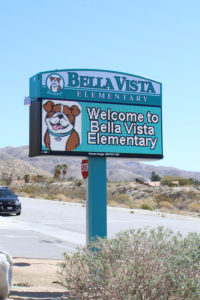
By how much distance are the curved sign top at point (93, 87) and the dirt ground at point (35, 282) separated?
3628 millimetres

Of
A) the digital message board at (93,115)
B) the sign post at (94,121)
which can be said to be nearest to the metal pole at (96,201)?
the sign post at (94,121)

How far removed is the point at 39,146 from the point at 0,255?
326cm

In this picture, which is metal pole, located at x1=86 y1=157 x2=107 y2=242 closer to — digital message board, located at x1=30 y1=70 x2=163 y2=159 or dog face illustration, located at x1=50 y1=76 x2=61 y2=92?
digital message board, located at x1=30 y1=70 x2=163 y2=159

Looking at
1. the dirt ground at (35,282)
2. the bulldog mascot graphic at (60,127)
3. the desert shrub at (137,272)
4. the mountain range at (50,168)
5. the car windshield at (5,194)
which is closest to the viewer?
the desert shrub at (137,272)

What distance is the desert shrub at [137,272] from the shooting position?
5.54 m

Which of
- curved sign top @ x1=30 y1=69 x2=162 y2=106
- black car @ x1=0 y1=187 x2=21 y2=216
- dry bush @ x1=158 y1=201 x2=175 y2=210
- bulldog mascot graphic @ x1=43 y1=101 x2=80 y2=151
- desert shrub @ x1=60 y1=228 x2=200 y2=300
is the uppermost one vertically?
curved sign top @ x1=30 y1=69 x2=162 y2=106

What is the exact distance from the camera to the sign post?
1048 centimetres

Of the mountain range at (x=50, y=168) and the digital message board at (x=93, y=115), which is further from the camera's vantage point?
the mountain range at (x=50, y=168)

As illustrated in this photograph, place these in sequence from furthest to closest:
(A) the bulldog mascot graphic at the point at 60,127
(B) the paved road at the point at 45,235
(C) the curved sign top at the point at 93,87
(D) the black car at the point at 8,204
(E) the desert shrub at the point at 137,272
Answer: (D) the black car at the point at 8,204 → (B) the paved road at the point at 45,235 → (C) the curved sign top at the point at 93,87 → (A) the bulldog mascot graphic at the point at 60,127 → (E) the desert shrub at the point at 137,272

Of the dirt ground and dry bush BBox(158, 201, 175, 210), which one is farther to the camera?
dry bush BBox(158, 201, 175, 210)

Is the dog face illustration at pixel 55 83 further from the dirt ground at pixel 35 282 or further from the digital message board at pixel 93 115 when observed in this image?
the dirt ground at pixel 35 282

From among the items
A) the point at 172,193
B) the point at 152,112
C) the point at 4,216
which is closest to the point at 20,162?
the point at 172,193

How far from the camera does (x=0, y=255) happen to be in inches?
294

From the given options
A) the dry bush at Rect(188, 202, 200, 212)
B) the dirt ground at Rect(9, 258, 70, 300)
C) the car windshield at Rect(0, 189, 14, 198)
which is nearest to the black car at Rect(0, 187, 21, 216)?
the car windshield at Rect(0, 189, 14, 198)
